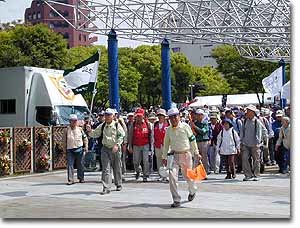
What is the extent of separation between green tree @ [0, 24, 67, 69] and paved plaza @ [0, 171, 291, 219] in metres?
30.3

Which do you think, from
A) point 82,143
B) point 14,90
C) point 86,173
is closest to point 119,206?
point 82,143

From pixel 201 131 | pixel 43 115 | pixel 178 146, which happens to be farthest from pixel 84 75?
pixel 178 146

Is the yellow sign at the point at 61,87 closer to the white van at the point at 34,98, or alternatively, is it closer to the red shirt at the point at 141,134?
the white van at the point at 34,98

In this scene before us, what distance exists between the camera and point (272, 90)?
21.8m

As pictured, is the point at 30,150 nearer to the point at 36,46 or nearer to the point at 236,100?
the point at 236,100

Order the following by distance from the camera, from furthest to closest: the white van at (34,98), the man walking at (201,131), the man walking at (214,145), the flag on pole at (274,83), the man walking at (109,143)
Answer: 1. the flag on pole at (274,83)
2. the white van at (34,98)
3. the man walking at (214,145)
4. the man walking at (201,131)
5. the man walking at (109,143)

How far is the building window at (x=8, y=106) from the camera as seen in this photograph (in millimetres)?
22031

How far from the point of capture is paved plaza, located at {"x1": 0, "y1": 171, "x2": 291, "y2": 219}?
31.4 ft

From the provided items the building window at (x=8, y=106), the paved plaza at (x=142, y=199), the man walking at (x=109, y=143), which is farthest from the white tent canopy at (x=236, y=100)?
the man walking at (x=109, y=143)

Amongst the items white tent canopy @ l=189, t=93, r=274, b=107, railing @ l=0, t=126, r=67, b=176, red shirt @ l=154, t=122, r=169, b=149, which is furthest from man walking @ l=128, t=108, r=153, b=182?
white tent canopy @ l=189, t=93, r=274, b=107

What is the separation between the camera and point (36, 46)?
151 feet

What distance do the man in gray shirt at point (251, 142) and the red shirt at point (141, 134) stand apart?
91.7 inches

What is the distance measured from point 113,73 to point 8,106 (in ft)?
16.6

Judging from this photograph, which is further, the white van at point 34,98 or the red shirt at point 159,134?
the white van at point 34,98
